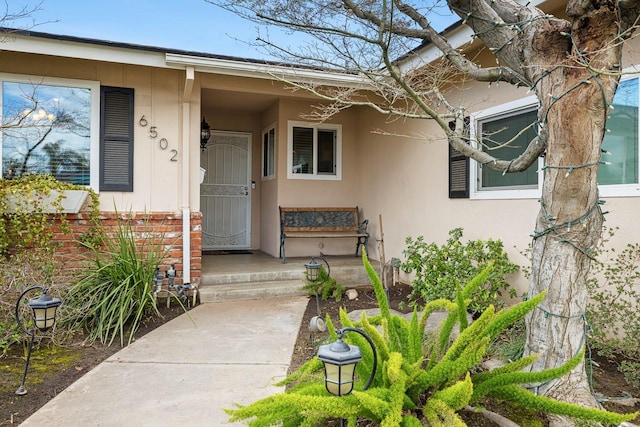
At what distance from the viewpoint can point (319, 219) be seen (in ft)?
23.1

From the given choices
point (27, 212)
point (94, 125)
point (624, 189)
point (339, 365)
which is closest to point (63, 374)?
point (27, 212)

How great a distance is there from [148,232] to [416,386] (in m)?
4.01

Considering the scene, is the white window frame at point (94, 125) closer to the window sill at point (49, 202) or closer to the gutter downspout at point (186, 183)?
the window sill at point (49, 202)

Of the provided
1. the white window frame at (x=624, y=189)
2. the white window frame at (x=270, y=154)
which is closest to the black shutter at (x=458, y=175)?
the white window frame at (x=624, y=189)

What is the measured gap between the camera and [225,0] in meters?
3.74

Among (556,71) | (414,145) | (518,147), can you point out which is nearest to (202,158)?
(414,145)

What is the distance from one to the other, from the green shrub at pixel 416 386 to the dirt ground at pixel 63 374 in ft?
1.15

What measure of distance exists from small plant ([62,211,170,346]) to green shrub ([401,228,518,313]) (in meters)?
2.71

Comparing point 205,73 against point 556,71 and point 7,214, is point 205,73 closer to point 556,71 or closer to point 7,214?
point 7,214

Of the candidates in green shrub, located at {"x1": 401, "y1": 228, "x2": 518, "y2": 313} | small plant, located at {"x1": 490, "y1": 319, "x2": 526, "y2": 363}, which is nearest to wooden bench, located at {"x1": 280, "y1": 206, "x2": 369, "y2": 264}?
green shrub, located at {"x1": 401, "y1": 228, "x2": 518, "y2": 313}

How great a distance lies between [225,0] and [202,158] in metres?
4.27

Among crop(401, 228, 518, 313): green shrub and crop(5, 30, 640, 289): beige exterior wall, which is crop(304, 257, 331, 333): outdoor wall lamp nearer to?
crop(401, 228, 518, 313): green shrub

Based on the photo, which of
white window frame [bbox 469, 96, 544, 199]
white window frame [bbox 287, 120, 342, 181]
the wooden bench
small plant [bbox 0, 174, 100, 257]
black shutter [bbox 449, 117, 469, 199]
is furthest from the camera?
white window frame [bbox 287, 120, 342, 181]

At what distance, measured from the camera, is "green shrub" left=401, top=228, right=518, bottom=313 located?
3977 mm
